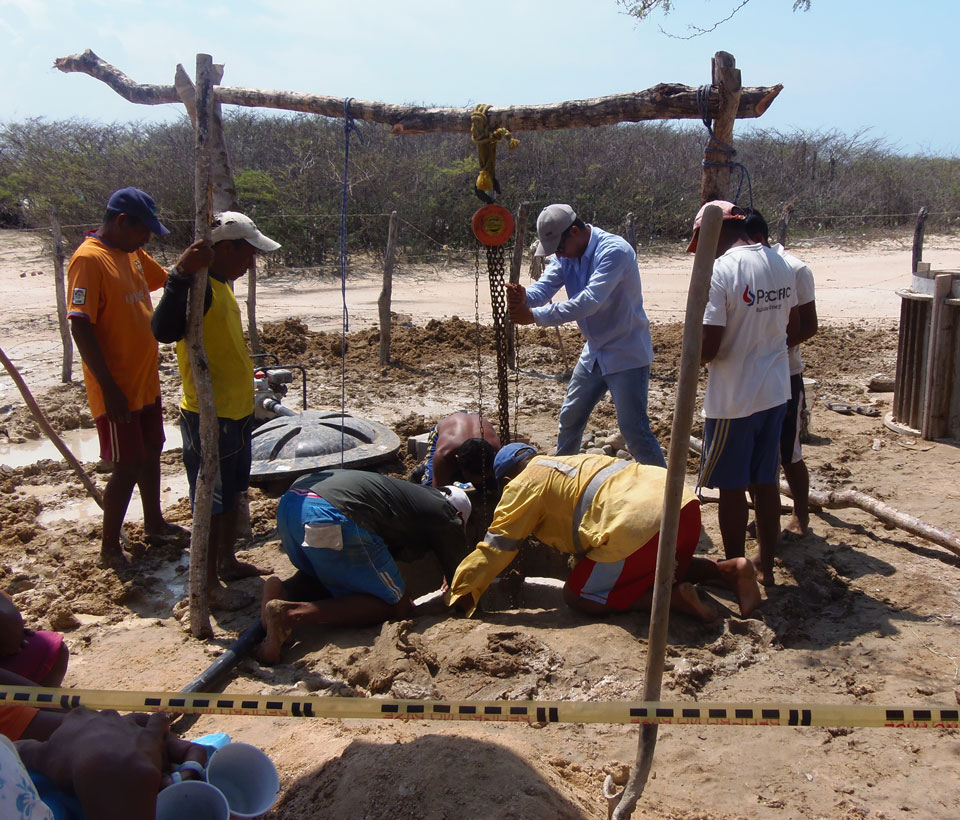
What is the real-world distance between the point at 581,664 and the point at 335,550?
4.00ft

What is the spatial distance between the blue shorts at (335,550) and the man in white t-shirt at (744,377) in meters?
1.64

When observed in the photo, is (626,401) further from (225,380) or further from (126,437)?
(126,437)

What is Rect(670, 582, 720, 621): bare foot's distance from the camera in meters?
3.63

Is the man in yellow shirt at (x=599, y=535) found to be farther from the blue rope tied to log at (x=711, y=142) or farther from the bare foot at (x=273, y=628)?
the blue rope tied to log at (x=711, y=142)

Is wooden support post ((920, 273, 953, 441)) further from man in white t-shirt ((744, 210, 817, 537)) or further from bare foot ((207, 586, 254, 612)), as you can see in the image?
bare foot ((207, 586, 254, 612))

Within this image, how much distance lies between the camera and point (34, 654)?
2.68m

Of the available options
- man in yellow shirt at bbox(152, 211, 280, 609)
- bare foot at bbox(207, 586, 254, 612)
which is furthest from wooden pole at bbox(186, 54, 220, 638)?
bare foot at bbox(207, 586, 254, 612)

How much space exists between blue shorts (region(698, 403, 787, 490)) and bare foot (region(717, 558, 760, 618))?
377mm

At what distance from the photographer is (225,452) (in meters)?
4.05

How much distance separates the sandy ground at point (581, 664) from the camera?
8.29 ft

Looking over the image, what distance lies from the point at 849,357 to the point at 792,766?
25.4ft

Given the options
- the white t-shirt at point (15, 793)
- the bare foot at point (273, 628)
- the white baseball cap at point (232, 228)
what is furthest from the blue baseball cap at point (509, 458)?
the white t-shirt at point (15, 793)

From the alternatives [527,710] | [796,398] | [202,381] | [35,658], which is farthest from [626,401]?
[35,658]

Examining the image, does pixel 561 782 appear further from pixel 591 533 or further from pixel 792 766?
pixel 591 533
